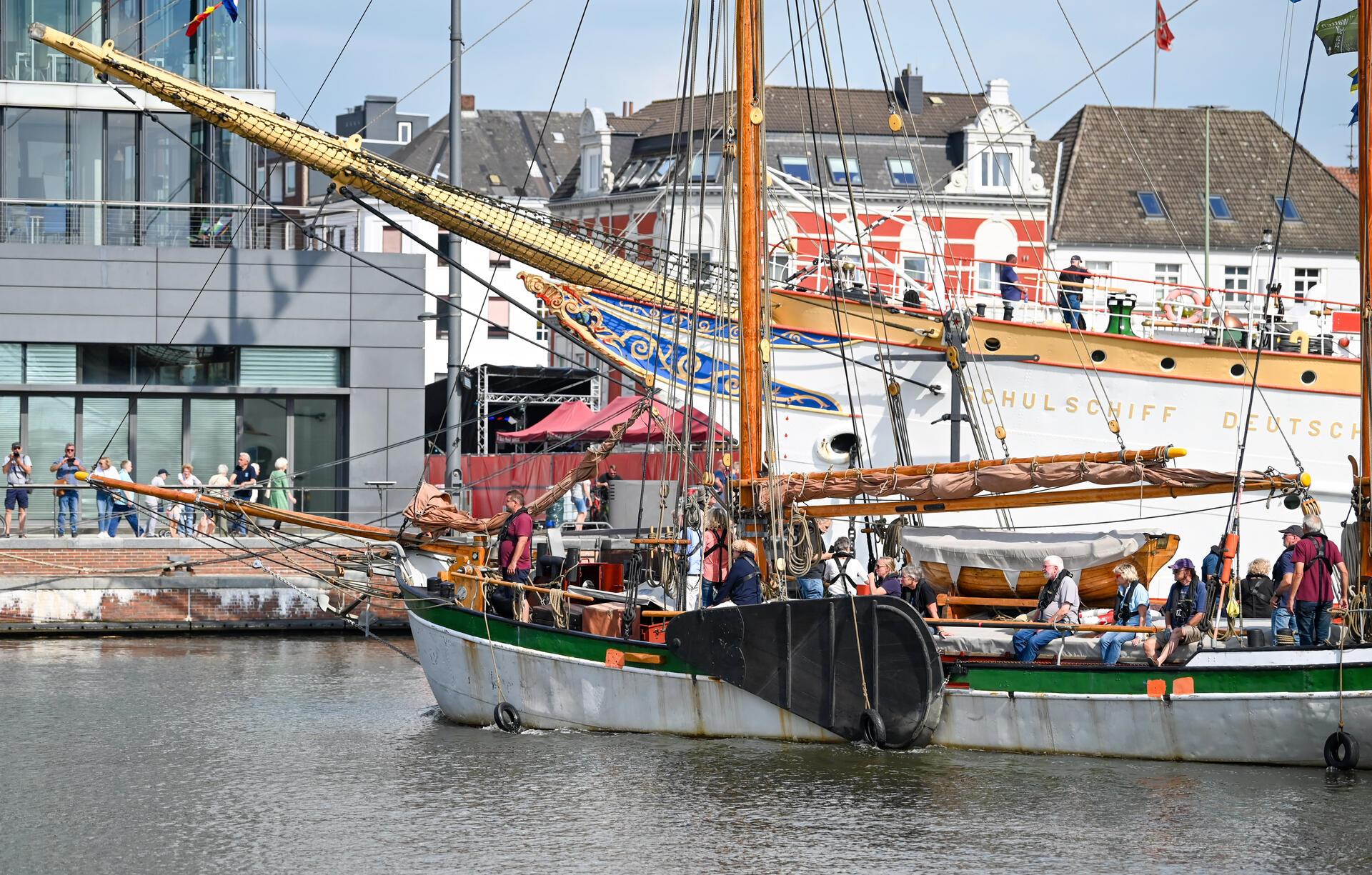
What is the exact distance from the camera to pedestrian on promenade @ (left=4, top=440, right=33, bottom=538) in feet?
92.0

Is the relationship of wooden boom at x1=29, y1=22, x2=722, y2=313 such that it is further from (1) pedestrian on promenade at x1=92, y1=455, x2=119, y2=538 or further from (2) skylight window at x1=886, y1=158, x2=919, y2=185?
(2) skylight window at x1=886, y1=158, x2=919, y2=185

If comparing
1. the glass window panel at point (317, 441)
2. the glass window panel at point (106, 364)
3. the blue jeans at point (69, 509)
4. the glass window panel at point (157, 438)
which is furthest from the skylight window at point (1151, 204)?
the blue jeans at point (69, 509)

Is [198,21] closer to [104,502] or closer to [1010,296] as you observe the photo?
[104,502]

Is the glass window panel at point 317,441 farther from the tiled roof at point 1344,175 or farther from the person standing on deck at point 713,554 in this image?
the tiled roof at point 1344,175

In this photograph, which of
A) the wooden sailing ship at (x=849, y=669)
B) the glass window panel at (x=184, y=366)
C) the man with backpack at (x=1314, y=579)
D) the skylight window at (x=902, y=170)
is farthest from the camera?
the skylight window at (x=902, y=170)

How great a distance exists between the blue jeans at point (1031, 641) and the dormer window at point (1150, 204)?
40.2m

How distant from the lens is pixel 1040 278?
1227 inches

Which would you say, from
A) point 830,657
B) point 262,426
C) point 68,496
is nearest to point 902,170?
point 262,426

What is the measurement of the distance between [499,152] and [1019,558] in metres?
52.7

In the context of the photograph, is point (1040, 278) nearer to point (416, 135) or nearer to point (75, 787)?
point (75, 787)

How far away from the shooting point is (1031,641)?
1720cm

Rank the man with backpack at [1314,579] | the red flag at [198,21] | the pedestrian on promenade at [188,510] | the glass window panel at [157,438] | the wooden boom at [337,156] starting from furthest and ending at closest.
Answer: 1. the glass window panel at [157,438]
2. the red flag at [198,21]
3. the pedestrian on promenade at [188,510]
4. the wooden boom at [337,156]
5. the man with backpack at [1314,579]

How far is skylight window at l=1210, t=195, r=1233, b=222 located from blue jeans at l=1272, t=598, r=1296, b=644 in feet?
131

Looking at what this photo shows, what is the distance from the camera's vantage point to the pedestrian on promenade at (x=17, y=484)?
92.0 ft
